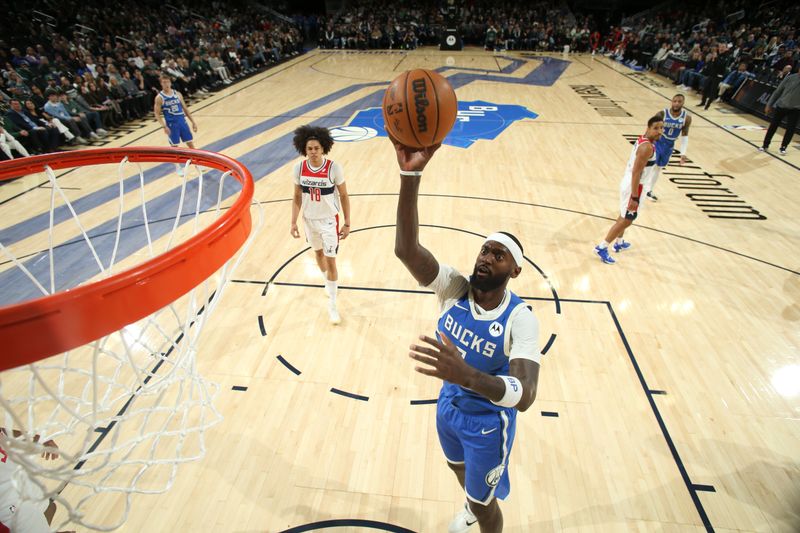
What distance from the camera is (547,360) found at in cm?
389

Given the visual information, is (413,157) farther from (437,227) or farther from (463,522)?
(437,227)

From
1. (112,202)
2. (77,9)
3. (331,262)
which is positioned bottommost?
(112,202)

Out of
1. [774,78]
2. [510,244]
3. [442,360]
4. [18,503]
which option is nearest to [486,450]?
[442,360]

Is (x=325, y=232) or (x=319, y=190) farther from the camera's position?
(x=325, y=232)

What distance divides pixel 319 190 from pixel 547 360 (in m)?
2.57

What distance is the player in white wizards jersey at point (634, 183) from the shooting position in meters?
4.53

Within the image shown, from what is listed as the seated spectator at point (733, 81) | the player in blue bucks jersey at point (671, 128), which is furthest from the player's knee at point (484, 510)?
the seated spectator at point (733, 81)

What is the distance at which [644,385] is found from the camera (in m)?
3.66

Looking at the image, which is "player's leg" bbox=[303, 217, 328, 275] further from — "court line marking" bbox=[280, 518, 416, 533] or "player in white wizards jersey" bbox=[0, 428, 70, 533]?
"player in white wizards jersey" bbox=[0, 428, 70, 533]

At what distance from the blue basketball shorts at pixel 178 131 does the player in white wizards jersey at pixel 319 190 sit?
5.05 meters

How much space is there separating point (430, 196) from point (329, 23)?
65.4ft

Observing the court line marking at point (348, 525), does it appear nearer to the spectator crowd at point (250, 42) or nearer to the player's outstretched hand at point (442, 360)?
the player's outstretched hand at point (442, 360)

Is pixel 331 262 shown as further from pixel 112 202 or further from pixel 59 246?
pixel 112 202

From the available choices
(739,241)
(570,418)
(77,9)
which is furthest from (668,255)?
(77,9)
